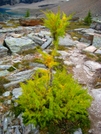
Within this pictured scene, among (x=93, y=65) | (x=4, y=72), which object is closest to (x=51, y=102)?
(x=4, y=72)

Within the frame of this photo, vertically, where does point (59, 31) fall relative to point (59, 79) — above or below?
above

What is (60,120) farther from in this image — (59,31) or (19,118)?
(59,31)

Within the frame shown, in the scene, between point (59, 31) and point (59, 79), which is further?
point (59, 79)

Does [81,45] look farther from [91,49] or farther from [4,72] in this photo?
[4,72]

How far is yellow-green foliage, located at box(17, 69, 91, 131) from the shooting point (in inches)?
383

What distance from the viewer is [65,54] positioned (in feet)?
68.3

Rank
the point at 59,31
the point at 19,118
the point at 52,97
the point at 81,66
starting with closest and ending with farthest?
the point at 59,31
the point at 52,97
the point at 19,118
the point at 81,66

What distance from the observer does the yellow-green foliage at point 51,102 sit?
31.9 feet

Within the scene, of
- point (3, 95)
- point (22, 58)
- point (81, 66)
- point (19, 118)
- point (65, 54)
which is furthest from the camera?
point (65, 54)

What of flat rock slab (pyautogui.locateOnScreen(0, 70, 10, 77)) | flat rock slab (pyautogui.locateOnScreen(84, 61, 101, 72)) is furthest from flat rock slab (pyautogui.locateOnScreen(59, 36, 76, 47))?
flat rock slab (pyautogui.locateOnScreen(0, 70, 10, 77))

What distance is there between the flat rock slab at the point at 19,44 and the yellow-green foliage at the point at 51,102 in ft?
36.7

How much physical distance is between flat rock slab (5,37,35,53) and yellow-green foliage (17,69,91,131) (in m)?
11.2

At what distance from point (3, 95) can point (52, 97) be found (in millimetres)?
4847

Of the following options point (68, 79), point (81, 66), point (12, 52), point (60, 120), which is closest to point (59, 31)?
point (68, 79)
